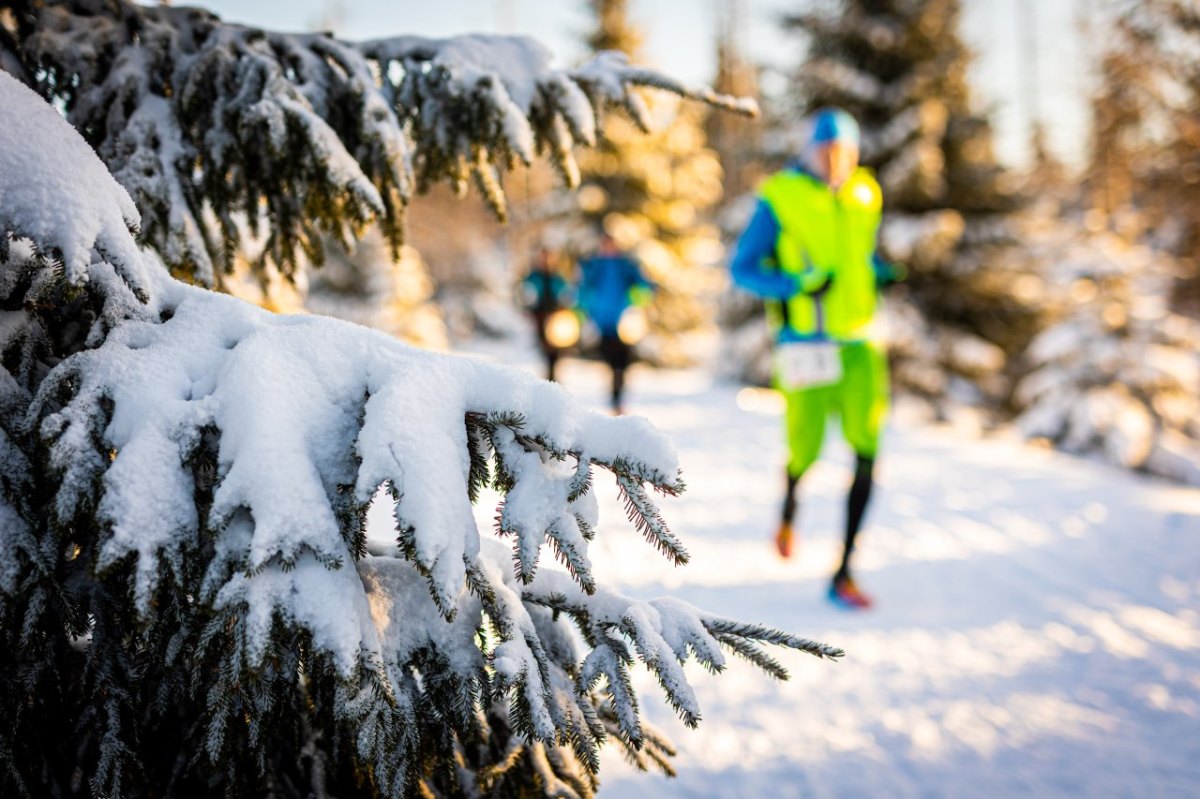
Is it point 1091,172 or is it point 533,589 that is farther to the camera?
point 1091,172

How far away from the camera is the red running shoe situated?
344 centimetres

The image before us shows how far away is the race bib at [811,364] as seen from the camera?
141 inches

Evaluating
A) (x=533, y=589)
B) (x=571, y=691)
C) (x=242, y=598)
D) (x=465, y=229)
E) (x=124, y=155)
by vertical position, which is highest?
(x=124, y=155)

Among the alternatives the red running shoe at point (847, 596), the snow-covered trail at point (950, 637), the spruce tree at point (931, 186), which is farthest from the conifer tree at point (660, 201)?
the red running shoe at point (847, 596)

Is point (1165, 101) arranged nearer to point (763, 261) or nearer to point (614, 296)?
point (614, 296)

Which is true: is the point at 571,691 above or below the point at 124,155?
below

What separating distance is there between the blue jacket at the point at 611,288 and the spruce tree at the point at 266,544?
25.5ft

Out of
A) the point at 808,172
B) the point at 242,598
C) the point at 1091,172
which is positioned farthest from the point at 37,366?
the point at 1091,172

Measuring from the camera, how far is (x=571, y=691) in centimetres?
127

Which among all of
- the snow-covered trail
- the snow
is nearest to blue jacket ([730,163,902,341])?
the snow-covered trail

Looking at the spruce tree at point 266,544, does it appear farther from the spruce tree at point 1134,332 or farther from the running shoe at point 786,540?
the spruce tree at point 1134,332

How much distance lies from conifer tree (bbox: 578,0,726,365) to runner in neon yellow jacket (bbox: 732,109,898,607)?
11.9 meters

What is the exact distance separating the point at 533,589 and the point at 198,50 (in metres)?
1.75

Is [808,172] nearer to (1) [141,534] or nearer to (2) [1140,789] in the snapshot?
(2) [1140,789]
